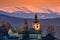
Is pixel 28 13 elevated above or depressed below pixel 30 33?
above

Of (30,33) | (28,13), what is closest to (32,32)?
(30,33)

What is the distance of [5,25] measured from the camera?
1.62m

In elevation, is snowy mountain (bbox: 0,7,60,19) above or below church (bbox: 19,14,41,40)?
above

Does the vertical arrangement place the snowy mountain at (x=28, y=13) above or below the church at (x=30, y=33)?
above

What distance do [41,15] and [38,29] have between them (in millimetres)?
150

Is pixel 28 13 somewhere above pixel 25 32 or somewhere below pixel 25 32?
above

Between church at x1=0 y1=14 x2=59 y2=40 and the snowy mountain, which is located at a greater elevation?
the snowy mountain

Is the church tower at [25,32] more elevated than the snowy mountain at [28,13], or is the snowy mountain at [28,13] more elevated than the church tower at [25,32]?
the snowy mountain at [28,13]

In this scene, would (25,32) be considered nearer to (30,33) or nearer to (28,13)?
(30,33)

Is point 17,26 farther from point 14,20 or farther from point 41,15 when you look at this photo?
point 41,15

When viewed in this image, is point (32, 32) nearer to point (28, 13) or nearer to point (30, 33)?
point (30, 33)

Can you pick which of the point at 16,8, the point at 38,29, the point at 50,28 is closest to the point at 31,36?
the point at 38,29

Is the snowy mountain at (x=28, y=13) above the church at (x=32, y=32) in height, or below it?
above

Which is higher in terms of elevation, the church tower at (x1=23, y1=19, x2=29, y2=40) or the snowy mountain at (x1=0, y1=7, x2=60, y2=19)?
the snowy mountain at (x1=0, y1=7, x2=60, y2=19)
